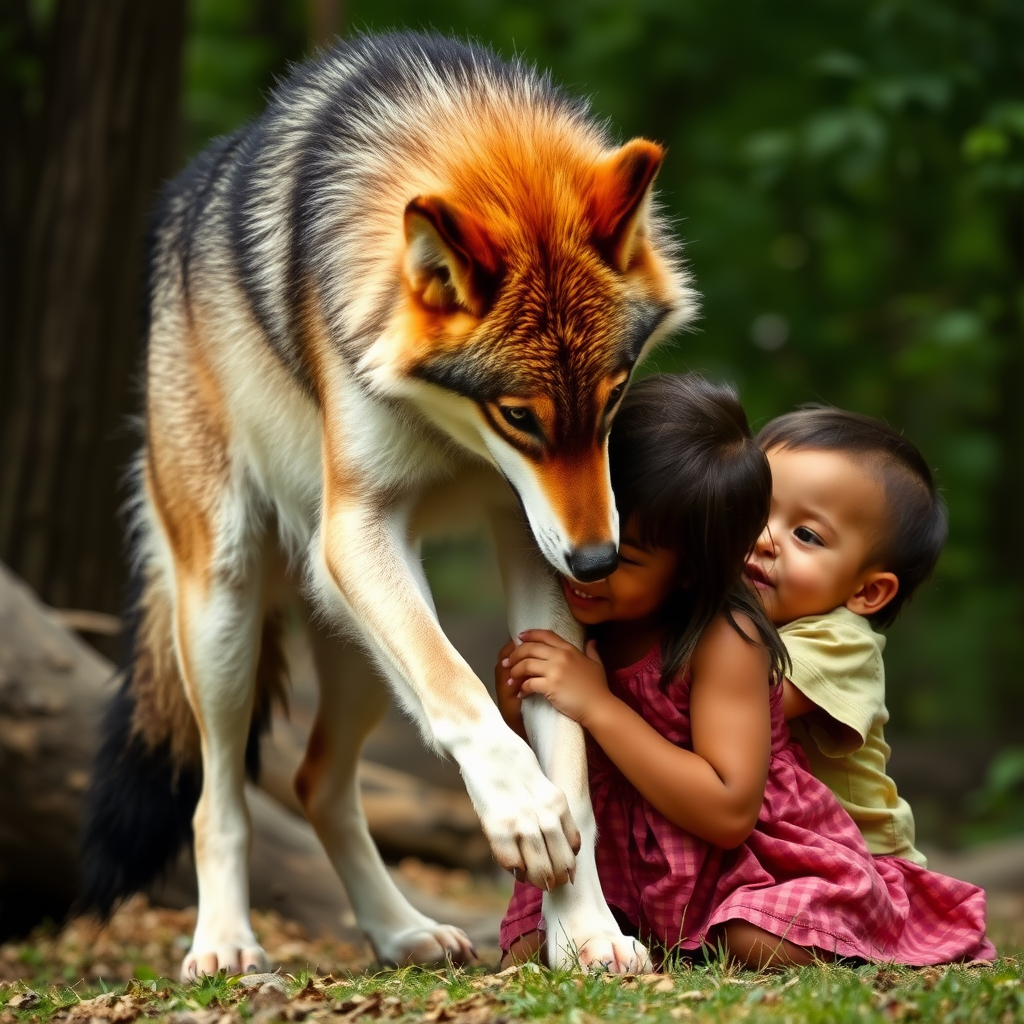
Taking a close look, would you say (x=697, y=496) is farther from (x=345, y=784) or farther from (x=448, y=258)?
(x=345, y=784)

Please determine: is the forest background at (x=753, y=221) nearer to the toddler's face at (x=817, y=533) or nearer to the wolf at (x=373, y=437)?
the wolf at (x=373, y=437)

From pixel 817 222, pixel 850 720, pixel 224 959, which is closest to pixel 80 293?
pixel 224 959

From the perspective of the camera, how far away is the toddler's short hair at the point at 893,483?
3.60 m

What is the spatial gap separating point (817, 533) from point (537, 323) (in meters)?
1.02

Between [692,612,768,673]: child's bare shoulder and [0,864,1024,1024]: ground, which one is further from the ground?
[692,612,768,673]: child's bare shoulder

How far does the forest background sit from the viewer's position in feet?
22.1

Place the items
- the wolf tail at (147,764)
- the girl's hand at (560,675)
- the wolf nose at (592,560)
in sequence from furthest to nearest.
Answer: the wolf tail at (147,764), the girl's hand at (560,675), the wolf nose at (592,560)

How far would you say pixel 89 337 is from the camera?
6750 millimetres

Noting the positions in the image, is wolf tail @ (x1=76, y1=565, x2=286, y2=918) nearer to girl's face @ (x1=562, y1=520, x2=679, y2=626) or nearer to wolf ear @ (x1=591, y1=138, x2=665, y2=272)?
girl's face @ (x1=562, y1=520, x2=679, y2=626)

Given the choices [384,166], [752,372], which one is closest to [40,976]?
[384,166]

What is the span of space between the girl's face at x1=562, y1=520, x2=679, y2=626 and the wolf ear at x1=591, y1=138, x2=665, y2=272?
0.75 metres

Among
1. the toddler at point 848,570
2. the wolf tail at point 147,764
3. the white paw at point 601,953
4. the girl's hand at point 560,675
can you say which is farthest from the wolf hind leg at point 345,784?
the toddler at point 848,570

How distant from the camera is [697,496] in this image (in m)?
3.25

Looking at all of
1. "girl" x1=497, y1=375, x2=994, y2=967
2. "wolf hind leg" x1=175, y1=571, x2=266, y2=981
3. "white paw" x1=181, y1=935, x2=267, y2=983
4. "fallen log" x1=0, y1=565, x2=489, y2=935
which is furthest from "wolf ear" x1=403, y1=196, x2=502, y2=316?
"fallen log" x1=0, y1=565, x2=489, y2=935
